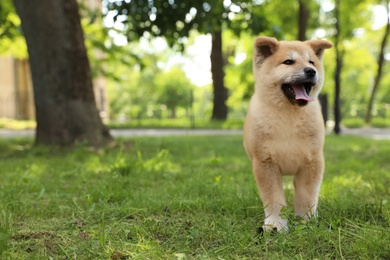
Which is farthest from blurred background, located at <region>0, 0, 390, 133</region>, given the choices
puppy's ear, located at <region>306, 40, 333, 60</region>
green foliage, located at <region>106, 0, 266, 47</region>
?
puppy's ear, located at <region>306, 40, 333, 60</region>

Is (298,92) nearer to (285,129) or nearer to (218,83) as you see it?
(285,129)

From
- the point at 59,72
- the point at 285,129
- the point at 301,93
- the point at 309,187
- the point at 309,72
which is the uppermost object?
the point at 59,72

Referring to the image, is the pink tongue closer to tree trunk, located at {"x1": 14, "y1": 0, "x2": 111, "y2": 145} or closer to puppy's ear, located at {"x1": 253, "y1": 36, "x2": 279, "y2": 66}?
puppy's ear, located at {"x1": 253, "y1": 36, "x2": 279, "y2": 66}

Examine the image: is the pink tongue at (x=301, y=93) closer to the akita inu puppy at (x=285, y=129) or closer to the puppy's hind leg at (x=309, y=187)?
the akita inu puppy at (x=285, y=129)

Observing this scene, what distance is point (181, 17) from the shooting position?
827 cm

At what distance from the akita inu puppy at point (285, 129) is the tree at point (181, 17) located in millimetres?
5125

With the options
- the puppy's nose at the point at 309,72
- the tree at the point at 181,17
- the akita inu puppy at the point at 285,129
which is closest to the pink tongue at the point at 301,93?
the akita inu puppy at the point at 285,129

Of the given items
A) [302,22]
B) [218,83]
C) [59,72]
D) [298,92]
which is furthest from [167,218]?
[218,83]

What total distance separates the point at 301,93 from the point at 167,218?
A: 53.5 inches

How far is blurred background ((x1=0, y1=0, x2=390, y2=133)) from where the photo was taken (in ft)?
27.5

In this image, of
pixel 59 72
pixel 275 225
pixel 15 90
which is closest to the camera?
pixel 275 225

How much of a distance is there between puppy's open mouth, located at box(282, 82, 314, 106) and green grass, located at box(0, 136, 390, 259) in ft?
2.63

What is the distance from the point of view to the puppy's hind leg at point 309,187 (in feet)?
9.72

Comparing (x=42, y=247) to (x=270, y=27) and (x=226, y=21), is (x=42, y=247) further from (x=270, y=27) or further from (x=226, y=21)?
(x=270, y=27)
